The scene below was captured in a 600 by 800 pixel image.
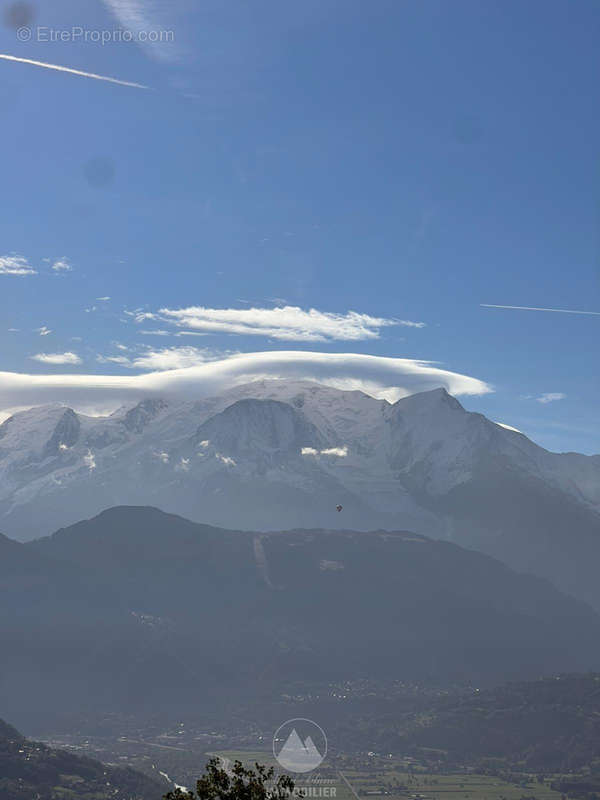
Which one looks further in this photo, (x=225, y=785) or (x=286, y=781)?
(x=286, y=781)

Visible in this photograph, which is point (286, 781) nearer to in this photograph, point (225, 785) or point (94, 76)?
point (225, 785)

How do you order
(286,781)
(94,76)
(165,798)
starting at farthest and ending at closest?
(94,76)
(286,781)
(165,798)

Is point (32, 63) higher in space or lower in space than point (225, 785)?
higher

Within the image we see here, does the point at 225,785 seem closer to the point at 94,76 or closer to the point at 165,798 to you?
the point at 165,798

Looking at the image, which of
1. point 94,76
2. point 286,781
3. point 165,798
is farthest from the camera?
point 94,76

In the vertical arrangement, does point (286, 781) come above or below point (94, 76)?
below

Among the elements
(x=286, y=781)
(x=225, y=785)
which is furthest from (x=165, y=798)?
(x=286, y=781)

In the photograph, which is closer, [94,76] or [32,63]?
[32,63]

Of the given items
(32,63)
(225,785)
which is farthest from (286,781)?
(32,63)

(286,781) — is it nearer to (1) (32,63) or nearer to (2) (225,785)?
(2) (225,785)
